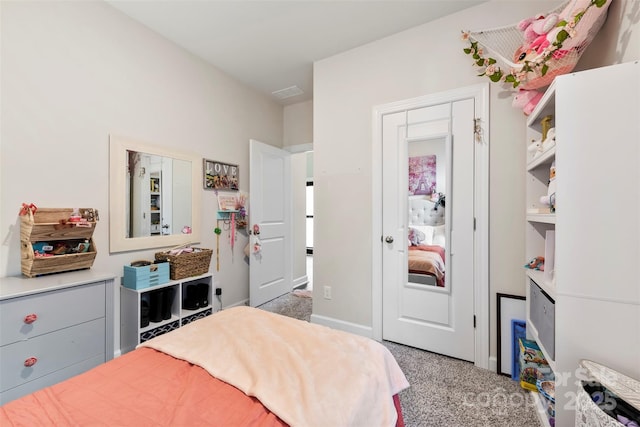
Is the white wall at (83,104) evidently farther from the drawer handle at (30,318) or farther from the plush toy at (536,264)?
the plush toy at (536,264)

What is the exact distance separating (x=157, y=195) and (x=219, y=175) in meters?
0.70

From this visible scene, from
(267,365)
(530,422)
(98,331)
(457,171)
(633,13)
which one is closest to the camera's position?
(267,365)

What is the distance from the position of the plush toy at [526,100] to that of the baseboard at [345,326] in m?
2.08

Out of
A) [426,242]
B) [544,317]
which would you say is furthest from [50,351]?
[544,317]

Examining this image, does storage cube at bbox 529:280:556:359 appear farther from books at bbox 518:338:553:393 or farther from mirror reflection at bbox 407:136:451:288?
mirror reflection at bbox 407:136:451:288

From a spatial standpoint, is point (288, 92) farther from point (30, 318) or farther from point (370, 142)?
point (30, 318)

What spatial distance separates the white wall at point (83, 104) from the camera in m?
1.62

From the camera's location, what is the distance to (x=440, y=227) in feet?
7.13

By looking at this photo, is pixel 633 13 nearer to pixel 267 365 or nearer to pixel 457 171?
pixel 457 171

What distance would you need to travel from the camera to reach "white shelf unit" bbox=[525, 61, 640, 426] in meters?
1.00

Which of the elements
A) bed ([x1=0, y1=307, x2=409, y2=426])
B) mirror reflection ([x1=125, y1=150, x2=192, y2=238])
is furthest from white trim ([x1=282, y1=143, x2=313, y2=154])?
bed ([x1=0, y1=307, x2=409, y2=426])

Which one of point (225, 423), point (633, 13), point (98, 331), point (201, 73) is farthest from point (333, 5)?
point (98, 331)

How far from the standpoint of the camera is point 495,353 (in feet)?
6.41

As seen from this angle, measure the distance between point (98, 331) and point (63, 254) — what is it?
1.81ft
